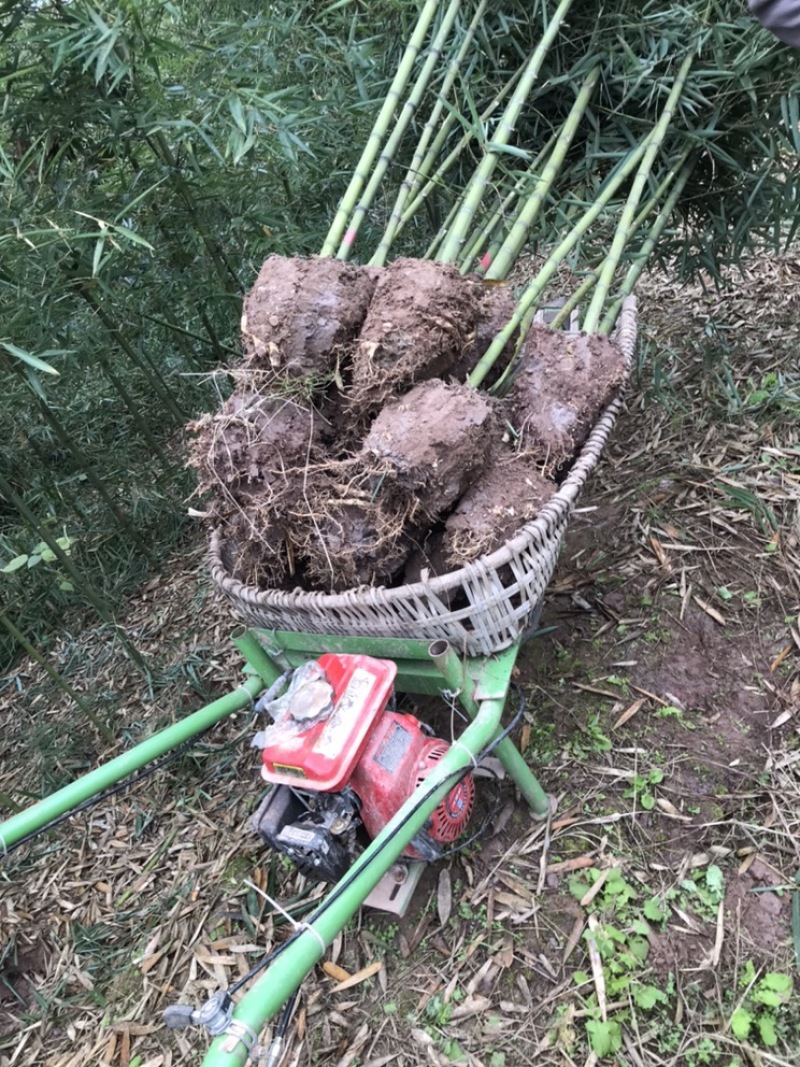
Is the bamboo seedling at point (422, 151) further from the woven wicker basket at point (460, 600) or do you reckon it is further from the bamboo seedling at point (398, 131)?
the woven wicker basket at point (460, 600)

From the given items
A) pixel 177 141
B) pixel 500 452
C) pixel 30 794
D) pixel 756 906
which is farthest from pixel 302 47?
pixel 756 906

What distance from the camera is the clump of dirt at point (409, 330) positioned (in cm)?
135

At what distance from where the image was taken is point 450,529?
4.38 feet

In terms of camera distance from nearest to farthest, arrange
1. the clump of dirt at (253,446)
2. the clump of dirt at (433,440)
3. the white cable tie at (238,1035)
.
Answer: the white cable tie at (238,1035)
the clump of dirt at (433,440)
the clump of dirt at (253,446)

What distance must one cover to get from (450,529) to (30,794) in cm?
146

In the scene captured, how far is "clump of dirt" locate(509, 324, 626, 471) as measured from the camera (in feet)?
4.78

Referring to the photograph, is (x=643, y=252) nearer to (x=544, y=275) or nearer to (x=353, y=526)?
(x=544, y=275)

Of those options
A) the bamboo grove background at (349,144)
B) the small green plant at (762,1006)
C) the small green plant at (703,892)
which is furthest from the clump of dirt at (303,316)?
the small green plant at (762,1006)

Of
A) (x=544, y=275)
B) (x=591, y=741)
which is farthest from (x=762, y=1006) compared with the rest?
(x=544, y=275)

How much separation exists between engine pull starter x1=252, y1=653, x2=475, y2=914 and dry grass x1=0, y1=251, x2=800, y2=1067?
28 centimetres

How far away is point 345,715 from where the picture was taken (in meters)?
1.20

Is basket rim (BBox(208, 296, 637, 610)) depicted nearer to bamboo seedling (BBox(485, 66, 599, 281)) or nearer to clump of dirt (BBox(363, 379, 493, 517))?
clump of dirt (BBox(363, 379, 493, 517))

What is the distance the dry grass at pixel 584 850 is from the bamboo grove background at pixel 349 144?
0.53 metres

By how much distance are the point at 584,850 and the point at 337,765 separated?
1.99 feet
